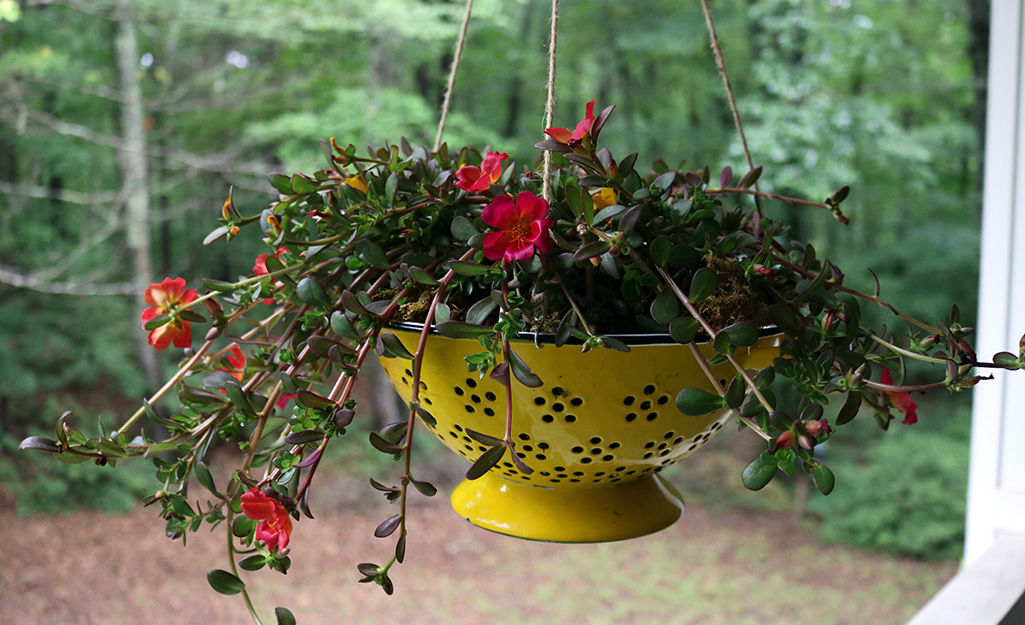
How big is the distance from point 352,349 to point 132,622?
10.3ft

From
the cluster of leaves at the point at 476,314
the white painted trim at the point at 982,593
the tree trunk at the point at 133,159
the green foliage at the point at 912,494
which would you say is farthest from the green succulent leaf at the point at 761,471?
the green foliage at the point at 912,494

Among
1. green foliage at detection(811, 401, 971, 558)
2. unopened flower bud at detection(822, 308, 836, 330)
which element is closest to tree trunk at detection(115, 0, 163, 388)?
unopened flower bud at detection(822, 308, 836, 330)

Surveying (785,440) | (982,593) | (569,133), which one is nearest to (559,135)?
(569,133)

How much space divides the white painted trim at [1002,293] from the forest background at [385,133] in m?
2.48

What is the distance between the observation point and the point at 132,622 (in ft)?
9.77

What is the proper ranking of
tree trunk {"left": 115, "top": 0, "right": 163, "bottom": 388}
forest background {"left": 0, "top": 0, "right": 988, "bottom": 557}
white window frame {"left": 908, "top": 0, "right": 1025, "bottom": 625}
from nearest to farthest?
white window frame {"left": 908, "top": 0, "right": 1025, "bottom": 625}, forest background {"left": 0, "top": 0, "right": 988, "bottom": 557}, tree trunk {"left": 115, "top": 0, "right": 163, "bottom": 388}

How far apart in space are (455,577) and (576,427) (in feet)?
11.5

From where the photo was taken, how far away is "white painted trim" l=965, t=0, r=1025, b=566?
1.14m

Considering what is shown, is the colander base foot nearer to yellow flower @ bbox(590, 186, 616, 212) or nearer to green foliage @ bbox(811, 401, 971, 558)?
yellow flower @ bbox(590, 186, 616, 212)

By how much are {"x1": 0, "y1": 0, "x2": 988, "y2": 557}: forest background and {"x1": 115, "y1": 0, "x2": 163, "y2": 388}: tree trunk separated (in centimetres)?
1

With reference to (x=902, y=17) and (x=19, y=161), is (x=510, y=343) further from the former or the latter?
(x=902, y=17)

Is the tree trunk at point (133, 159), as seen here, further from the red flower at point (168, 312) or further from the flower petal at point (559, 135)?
the flower petal at point (559, 135)

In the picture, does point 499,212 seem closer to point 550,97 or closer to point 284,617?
point 550,97

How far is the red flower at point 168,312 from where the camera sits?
0.52 metres
